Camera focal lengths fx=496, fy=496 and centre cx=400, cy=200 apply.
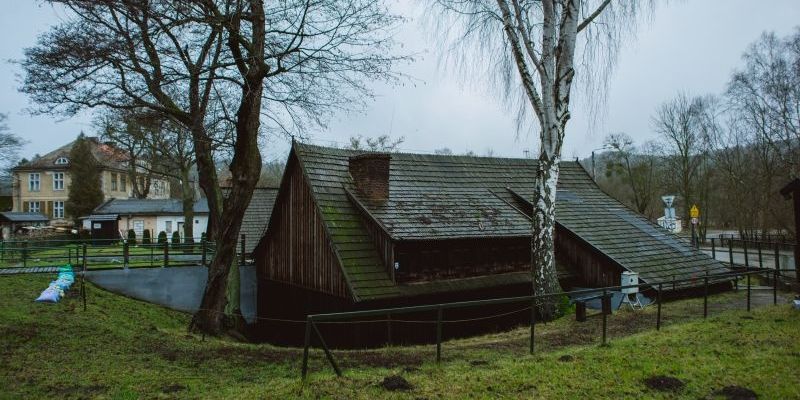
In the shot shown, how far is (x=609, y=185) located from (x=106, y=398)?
54617mm

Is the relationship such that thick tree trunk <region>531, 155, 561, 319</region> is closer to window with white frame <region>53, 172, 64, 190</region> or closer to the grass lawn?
the grass lawn

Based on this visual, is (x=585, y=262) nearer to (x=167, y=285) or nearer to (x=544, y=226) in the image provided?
(x=544, y=226)

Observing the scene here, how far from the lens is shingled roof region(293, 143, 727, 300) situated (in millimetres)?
14445

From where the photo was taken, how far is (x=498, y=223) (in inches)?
657

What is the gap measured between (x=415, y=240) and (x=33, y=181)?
5811 cm

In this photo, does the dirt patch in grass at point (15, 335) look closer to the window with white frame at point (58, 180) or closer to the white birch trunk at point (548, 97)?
the white birch trunk at point (548, 97)

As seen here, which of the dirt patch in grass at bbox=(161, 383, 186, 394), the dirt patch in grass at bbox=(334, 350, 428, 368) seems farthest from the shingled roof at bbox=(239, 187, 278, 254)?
the dirt patch in grass at bbox=(161, 383, 186, 394)

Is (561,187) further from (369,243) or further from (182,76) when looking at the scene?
(182,76)

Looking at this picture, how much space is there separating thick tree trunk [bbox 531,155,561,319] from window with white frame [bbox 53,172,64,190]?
58729mm

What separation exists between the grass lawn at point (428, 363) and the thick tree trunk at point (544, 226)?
119 cm

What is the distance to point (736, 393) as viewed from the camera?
6.20 m

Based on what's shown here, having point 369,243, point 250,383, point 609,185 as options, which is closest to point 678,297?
point 369,243

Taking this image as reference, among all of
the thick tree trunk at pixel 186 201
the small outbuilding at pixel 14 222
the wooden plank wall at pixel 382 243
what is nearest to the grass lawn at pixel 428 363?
the wooden plank wall at pixel 382 243

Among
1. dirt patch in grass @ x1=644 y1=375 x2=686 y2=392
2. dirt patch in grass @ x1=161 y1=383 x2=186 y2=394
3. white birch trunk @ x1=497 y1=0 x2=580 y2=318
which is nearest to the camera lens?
dirt patch in grass @ x1=644 y1=375 x2=686 y2=392
